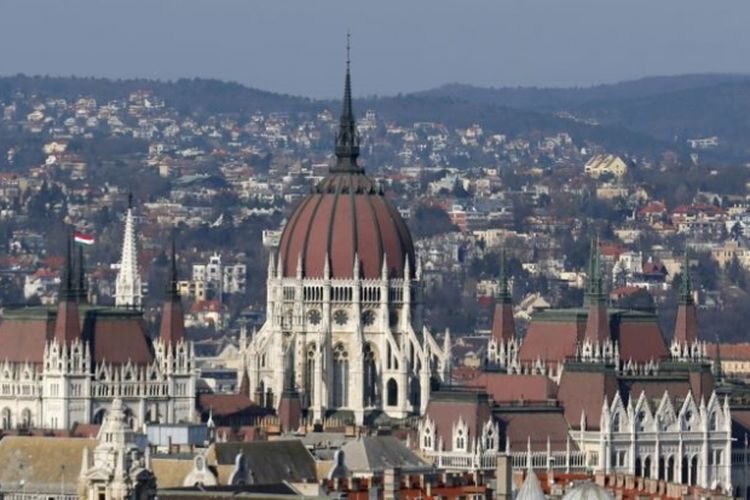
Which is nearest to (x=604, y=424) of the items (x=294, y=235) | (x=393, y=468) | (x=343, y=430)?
(x=343, y=430)

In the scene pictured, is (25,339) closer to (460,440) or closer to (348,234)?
(348,234)

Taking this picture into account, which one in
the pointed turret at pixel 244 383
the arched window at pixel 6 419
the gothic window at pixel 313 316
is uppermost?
the gothic window at pixel 313 316

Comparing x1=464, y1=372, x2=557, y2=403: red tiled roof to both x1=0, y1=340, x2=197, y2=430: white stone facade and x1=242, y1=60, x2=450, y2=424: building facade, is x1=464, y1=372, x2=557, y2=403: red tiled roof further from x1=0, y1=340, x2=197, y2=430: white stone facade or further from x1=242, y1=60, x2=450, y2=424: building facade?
x1=0, y1=340, x2=197, y2=430: white stone facade

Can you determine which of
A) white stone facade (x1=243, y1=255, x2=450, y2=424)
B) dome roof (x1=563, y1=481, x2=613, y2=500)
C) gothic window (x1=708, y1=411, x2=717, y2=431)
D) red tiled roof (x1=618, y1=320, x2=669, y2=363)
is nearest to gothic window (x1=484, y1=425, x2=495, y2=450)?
gothic window (x1=708, y1=411, x2=717, y2=431)

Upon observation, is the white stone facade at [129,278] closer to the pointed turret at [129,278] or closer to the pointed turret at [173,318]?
the pointed turret at [129,278]

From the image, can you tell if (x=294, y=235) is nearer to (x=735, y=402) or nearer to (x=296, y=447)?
(x=735, y=402)

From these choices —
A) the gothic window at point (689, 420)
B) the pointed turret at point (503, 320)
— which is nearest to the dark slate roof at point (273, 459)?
the gothic window at point (689, 420)
